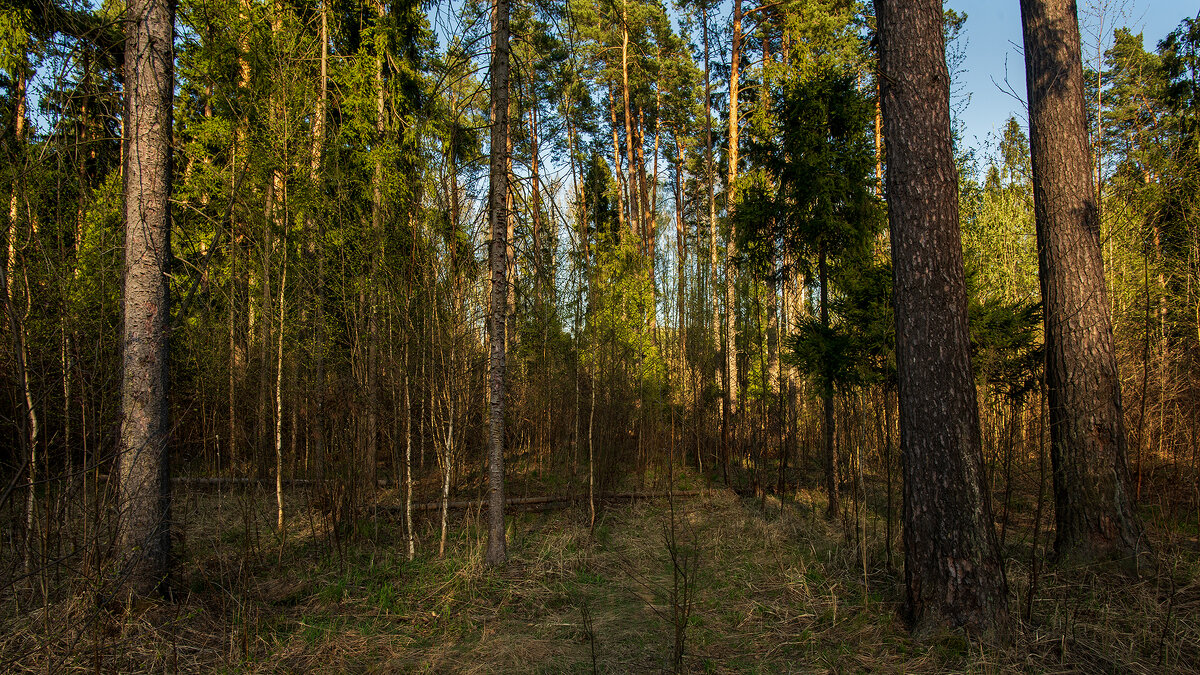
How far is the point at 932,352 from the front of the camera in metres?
3.72

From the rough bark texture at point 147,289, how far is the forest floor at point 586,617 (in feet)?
0.93

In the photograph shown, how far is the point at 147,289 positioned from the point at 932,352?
591 centimetres

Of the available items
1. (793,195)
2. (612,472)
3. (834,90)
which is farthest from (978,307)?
(612,472)

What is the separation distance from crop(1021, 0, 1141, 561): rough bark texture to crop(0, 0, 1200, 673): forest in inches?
1.1

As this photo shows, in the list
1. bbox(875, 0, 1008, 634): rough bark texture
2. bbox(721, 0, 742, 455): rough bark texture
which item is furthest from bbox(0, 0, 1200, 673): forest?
bbox(721, 0, 742, 455): rough bark texture

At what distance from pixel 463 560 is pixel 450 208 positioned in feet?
11.9

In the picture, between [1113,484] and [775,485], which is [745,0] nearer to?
[775,485]

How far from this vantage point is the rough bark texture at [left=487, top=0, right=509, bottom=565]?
5.11m

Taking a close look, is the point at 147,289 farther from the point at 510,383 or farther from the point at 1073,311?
the point at 1073,311

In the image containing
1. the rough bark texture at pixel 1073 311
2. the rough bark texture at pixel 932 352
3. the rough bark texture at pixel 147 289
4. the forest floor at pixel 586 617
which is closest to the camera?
the forest floor at pixel 586 617

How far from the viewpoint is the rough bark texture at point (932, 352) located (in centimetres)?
349

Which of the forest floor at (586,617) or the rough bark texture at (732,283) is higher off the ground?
the rough bark texture at (732,283)

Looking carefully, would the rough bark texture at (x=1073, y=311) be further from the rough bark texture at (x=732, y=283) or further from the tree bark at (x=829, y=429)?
the rough bark texture at (x=732, y=283)

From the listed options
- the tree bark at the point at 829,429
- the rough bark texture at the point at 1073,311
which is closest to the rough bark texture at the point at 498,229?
the rough bark texture at the point at 1073,311
